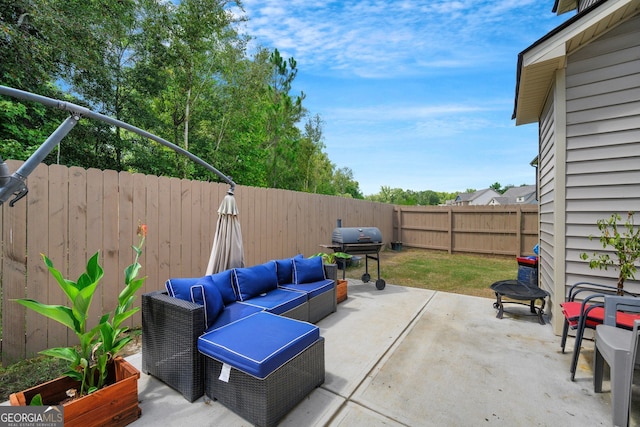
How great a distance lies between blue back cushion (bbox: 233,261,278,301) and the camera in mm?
2977

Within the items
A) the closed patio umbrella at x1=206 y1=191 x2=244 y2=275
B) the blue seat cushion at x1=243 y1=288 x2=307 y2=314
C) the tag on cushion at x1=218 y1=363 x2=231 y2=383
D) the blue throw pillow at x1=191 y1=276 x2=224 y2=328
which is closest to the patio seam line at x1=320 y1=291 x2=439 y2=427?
the tag on cushion at x1=218 y1=363 x2=231 y2=383

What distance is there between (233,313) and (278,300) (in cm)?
55

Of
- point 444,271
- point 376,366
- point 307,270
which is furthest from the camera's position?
point 444,271

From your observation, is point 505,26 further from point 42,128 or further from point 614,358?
point 42,128

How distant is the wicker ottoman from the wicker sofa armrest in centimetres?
8

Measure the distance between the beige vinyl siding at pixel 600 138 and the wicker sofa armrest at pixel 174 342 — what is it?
4.07 metres

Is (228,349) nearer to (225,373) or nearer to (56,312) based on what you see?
(225,373)

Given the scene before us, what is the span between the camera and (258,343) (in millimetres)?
1886

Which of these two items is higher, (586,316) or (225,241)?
(225,241)

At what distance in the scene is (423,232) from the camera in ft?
34.0

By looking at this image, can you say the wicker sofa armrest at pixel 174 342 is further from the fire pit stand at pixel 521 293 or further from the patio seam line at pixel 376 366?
the fire pit stand at pixel 521 293

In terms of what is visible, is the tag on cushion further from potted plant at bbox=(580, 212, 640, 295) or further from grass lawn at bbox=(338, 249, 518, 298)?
grass lawn at bbox=(338, 249, 518, 298)

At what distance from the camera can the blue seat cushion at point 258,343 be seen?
172 centimetres

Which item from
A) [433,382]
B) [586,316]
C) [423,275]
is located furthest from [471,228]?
[433,382]
